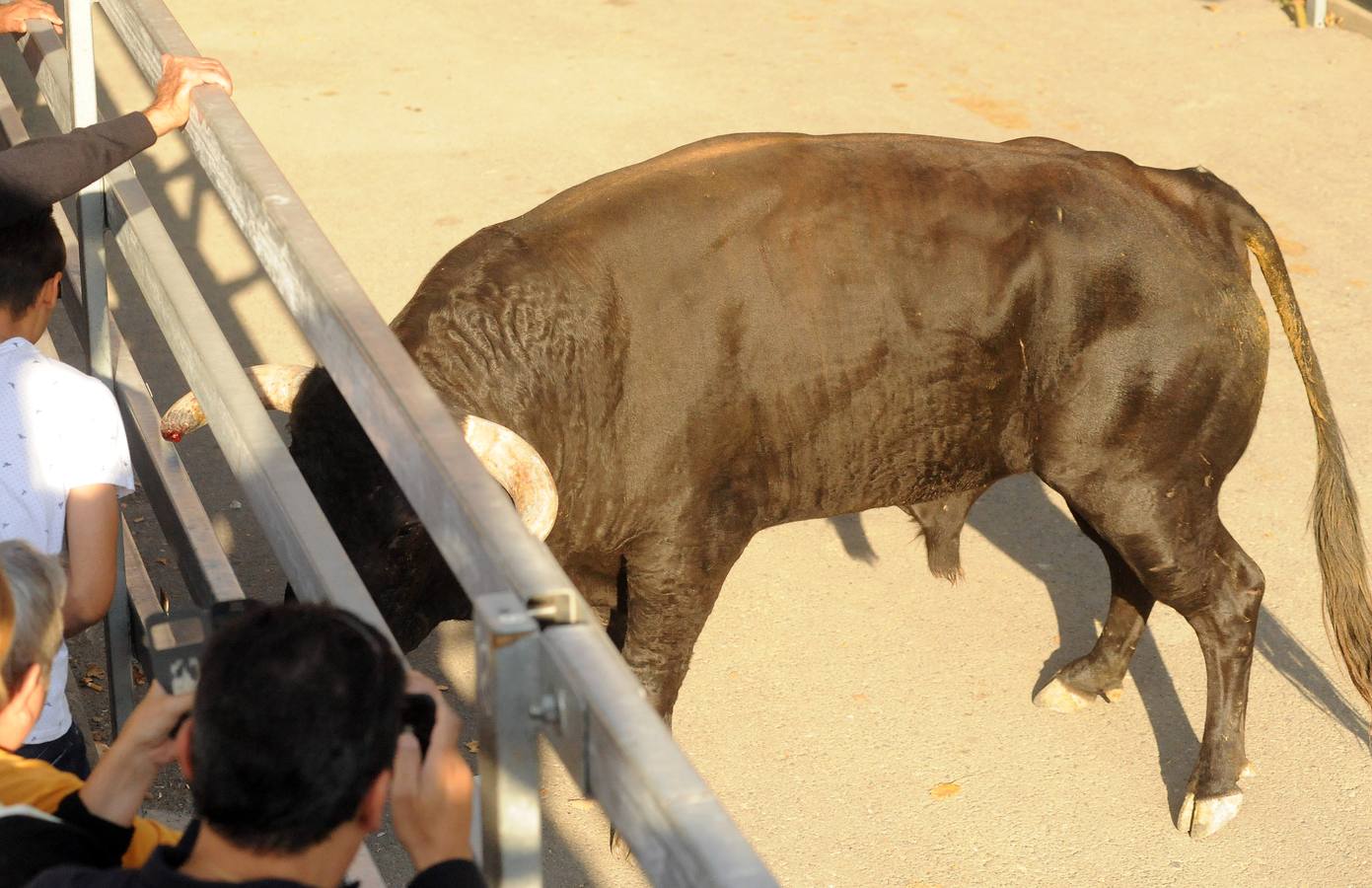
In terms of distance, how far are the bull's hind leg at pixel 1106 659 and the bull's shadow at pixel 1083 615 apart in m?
0.10

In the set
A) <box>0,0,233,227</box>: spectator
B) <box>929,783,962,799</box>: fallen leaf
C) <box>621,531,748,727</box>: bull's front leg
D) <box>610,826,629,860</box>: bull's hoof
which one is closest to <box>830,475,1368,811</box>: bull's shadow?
<box>929,783,962,799</box>: fallen leaf

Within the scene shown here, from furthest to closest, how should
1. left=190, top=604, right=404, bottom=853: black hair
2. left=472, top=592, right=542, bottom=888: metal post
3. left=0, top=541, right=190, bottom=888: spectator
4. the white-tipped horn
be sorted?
the white-tipped horn < left=0, top=541, right=190, bottom=888: spectator < left=190, top=604, right=404, bottom=853: black hair < left=472, top=592, right=542, bottom=888: metal post

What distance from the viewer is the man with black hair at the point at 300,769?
1.67 m

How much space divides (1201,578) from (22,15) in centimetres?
358

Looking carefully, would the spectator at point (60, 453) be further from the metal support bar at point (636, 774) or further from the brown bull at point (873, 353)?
the brown bull at point (873, 353)

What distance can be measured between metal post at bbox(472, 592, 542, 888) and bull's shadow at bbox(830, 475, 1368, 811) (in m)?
3.57

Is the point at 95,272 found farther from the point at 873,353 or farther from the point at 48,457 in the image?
the point at 873,353

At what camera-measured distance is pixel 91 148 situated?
9.68ft

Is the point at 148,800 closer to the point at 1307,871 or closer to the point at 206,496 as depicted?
the point at 206,496

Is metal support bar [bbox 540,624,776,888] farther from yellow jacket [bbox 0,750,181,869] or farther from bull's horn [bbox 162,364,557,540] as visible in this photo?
bull's horn [bbox 162,364,557,540]

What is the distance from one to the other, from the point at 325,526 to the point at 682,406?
2.42m

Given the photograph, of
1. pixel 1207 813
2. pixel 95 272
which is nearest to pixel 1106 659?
pixel 1207 813

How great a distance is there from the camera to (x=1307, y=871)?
453 cm

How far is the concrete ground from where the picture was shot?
4.70 metres
